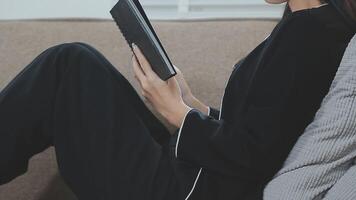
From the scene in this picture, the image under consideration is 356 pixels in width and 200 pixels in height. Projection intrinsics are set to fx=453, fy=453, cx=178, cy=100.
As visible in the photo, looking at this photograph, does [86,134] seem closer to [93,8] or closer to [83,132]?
[83,132]

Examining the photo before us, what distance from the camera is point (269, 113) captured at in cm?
76

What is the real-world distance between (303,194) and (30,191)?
0.70 m

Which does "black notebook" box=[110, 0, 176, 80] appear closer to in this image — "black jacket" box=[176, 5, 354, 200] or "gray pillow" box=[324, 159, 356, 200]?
"black jacket" box=[176, 5, 354, 200]

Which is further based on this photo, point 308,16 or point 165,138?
point 165,138

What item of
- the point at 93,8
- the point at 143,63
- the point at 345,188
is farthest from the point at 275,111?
the point at 93,8

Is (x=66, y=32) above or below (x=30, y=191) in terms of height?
above

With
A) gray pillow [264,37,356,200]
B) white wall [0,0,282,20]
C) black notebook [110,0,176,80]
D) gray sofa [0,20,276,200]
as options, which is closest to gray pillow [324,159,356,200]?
gray pillow [264,37,356,200]

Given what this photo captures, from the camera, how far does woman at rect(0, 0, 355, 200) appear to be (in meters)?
0.76

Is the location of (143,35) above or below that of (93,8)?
above

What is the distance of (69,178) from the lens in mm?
851

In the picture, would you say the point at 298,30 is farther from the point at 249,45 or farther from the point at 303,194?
the point at 249,45

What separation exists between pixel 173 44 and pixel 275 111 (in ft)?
1.97

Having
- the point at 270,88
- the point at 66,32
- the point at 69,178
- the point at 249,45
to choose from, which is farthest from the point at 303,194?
the point at 66,32

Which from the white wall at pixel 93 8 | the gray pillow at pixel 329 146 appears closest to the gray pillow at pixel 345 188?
the gray pillow at pixel 329 146
